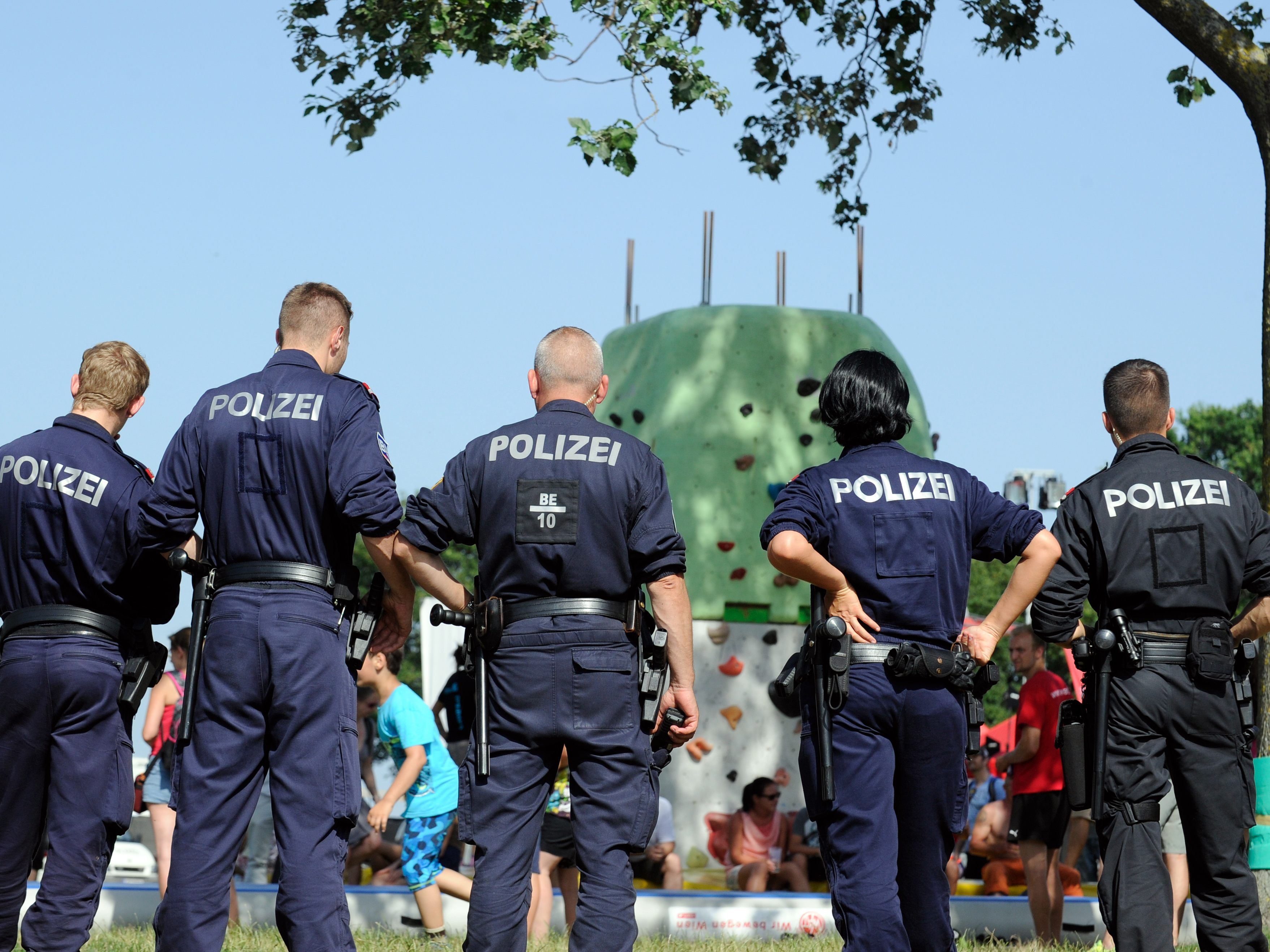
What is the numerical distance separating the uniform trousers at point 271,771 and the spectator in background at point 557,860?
309 centimetres

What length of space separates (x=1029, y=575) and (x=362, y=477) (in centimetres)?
220

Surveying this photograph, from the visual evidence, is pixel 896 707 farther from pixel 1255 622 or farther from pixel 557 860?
pixel 557 860

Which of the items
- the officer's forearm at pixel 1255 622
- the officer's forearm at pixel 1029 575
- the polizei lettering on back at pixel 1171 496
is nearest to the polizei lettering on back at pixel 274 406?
the officer's forearm at pixel 1029 575

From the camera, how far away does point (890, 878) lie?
4312 millimetres

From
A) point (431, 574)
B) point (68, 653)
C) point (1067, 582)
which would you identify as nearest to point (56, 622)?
point (68, 653)

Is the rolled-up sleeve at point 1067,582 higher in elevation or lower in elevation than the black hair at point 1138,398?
lower

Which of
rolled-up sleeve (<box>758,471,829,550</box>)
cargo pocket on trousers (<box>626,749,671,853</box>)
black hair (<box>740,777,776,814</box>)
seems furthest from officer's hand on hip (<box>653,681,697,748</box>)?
black hair (<box>740,777,776,814</box>)

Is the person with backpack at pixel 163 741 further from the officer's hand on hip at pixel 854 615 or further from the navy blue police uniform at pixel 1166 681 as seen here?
the navy blue police uniform at pixel 1166 681

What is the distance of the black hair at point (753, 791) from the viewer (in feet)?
36.3

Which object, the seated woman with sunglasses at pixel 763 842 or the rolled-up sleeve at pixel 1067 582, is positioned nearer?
the rolled-up sleeve at pixel 1067 582

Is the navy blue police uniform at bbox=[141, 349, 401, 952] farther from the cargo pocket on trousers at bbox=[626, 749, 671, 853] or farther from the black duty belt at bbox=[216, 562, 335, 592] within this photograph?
the cargo pocket on trousers at bbox=[626, 749, 671, 853]

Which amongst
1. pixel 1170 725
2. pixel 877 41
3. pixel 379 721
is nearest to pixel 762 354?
pixel 877 41

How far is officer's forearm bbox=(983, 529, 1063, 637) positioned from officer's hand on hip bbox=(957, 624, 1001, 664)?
0.07ft

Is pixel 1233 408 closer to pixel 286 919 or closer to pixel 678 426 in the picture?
pixel 678 426
